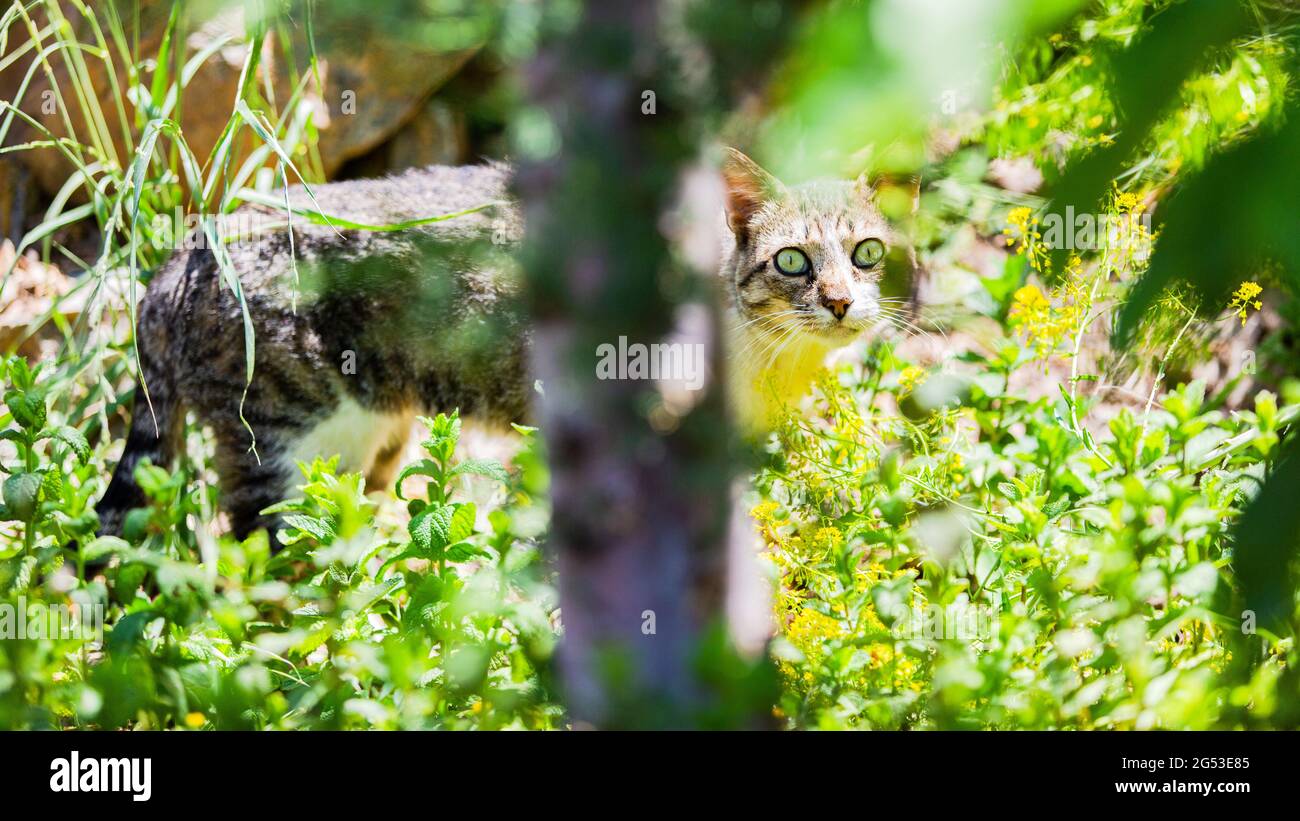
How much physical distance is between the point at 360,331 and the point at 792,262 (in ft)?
4.97

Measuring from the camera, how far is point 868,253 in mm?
3562

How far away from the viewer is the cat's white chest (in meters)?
3.91

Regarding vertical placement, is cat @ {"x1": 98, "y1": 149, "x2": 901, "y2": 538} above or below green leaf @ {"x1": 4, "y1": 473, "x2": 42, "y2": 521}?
above

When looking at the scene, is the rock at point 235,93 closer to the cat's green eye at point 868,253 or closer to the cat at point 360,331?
the cat at point 360,331

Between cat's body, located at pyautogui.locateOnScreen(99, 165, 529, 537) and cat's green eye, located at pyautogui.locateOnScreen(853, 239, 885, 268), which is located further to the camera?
cat's body, located at pyautogui.locateOnScreen(99, 165, 529, 537)

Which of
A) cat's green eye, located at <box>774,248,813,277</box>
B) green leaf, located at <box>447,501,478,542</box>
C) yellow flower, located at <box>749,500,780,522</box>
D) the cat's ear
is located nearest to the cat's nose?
cat's green eye, located at <box>774,248,813,277</box>

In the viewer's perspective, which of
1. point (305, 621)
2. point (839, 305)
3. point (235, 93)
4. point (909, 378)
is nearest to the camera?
point (305, 621)

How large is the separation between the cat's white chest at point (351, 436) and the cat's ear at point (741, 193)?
4.74ft

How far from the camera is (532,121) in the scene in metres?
0.86

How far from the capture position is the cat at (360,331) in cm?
345

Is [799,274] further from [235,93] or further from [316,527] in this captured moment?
[235,93]

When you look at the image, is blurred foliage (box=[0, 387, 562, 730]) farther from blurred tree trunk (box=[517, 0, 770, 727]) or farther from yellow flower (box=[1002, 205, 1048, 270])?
yellow flower (box=[1002, 205, 1048, 270])

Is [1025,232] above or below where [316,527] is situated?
above

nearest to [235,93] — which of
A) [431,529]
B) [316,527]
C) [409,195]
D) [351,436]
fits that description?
[409,195]
